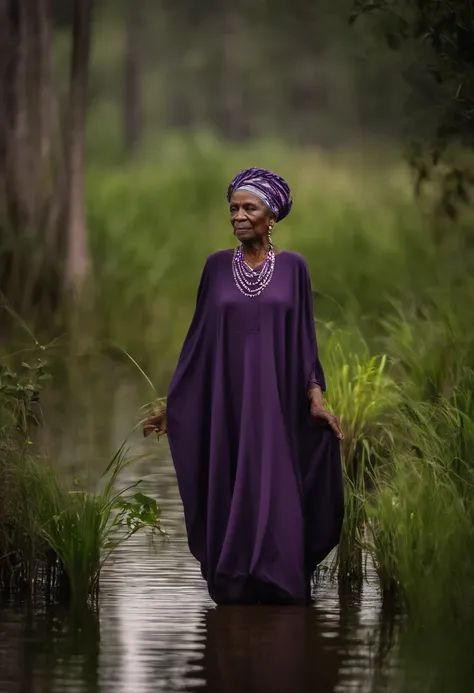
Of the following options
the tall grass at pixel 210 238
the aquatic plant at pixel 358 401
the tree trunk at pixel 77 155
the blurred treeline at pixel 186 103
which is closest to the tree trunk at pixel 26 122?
the blurred treeline at pixel 186 103

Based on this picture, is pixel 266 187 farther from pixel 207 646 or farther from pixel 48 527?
pixel 207 646

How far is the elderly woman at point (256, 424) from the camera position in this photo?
9156 millimetres

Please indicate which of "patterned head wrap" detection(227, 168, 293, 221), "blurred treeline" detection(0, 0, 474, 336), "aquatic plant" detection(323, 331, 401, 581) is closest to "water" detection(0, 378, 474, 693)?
"patterned head wrap" detection(227, 168, 293, 221)

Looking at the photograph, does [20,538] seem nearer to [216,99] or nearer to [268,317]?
[268,317]

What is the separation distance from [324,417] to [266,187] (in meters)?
0.94

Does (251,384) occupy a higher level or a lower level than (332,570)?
higher

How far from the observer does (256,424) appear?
927cm

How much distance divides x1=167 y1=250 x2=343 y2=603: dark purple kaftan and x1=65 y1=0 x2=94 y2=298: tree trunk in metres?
12.3

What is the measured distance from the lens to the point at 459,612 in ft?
28.7

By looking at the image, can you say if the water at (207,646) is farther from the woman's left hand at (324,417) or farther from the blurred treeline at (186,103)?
the blurred treeline at (186,103)

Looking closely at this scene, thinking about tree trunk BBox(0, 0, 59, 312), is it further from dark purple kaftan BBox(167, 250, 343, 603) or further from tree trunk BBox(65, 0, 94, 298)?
dark purple kaftan BBox(167, 250, 343, 603)

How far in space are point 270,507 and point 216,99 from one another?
42.3 metres

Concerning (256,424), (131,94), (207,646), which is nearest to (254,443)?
(256,424)

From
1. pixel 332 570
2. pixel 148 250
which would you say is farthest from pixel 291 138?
pixel 332 570
